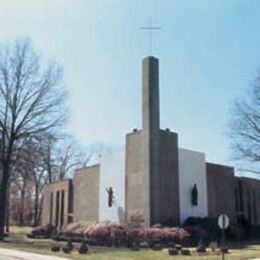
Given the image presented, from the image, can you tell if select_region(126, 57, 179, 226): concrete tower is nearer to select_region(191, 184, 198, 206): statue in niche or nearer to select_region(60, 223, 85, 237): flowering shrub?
select_region(191, 184, 198, 206): statue in niche

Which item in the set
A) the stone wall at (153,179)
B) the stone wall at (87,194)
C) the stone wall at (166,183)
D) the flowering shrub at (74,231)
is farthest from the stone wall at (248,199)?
the flowering shrub at (74,231)

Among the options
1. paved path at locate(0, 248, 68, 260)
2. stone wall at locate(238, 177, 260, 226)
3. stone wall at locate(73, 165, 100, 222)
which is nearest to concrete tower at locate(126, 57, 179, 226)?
stone wall at locate(73, 165, 100, 222)

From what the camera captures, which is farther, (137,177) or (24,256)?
(137,177)

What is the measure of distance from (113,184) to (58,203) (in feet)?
37.5

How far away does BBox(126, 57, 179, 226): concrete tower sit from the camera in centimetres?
3466

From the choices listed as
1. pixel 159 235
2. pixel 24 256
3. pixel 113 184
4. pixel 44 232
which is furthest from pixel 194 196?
pixel 24 256

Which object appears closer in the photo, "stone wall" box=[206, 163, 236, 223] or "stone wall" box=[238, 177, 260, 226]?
"stone wall" box=[206, 163, 236, 223]

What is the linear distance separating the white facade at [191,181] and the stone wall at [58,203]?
1381 centimetres

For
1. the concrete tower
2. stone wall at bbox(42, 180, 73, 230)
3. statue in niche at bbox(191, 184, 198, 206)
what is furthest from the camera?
Result: stone wall at bbox(42, 180, 73, 230)

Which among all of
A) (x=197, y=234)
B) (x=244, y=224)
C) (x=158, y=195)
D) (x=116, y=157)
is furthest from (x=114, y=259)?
(x=244, y=224)

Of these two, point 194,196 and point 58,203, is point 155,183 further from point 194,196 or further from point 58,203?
point 58,203

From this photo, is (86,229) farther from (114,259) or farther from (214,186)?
(114,259)

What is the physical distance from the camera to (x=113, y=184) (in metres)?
39.4

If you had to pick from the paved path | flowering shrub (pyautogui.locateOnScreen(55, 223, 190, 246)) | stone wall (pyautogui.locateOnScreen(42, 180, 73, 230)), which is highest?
stone wall (pyautogui.locateOnScreen(42, 180, 73, 230))
